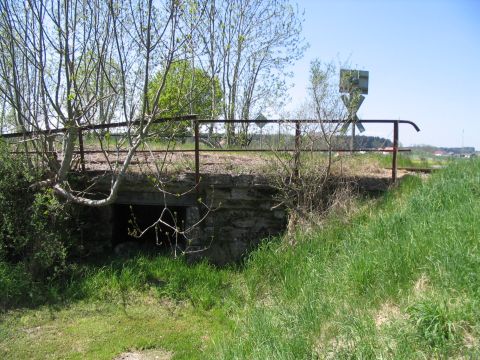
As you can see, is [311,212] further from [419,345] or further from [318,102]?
[419,345]

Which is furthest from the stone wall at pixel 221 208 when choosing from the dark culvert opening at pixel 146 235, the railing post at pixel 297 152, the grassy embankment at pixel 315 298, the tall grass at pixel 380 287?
the tall grass at pixel 380 287

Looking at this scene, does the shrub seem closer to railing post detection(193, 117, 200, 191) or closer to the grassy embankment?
the grassy embankment

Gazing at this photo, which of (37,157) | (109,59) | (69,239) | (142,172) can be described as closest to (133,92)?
(109,59)

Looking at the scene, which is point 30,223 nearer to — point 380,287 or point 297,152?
point 297,152

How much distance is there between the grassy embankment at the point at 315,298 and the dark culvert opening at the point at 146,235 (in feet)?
2.28

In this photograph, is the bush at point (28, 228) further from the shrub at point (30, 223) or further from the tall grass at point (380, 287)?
the tall grass at point (380, 287)

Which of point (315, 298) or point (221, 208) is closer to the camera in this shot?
point (315, 298)

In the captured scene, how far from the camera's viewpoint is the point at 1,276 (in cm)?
632

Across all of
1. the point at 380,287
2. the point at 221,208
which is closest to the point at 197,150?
the point at 221,208

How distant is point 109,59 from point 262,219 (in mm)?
3541

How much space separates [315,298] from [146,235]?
207 inches

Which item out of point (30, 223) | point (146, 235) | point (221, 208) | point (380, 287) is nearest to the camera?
point (380, 287)

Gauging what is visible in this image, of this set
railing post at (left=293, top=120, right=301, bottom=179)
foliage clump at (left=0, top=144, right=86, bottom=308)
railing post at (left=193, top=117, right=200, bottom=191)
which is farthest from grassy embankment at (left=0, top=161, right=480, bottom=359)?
railing post at (left=193, top=117, right=200, bottom=191)

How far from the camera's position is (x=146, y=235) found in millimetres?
9039
